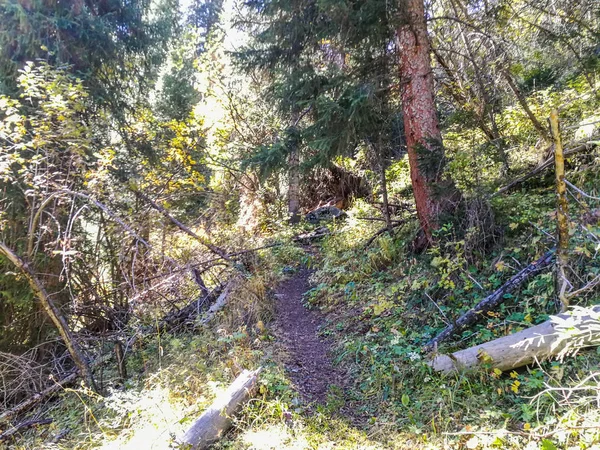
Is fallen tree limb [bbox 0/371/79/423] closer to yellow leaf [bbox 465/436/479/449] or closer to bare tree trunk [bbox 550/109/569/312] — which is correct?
yellow leaf [bbox 465/436/479/449]

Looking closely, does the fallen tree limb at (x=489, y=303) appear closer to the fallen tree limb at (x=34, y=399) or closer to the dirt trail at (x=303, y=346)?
the dirt trail at (x=303, y=346)

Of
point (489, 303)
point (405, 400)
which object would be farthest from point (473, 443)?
point (489, 303)

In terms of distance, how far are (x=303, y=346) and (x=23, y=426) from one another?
3.93 meters

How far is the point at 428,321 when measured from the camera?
4.34 metres

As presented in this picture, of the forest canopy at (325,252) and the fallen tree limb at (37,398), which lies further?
the fallen tree limb at (37,398)

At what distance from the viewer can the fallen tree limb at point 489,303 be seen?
3855 mm

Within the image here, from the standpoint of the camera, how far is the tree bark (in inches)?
192

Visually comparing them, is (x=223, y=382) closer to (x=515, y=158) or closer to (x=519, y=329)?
(x=519, y=329)

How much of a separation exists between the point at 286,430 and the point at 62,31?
24.4ft

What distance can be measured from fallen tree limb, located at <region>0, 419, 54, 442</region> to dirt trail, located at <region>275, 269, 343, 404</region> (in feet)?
11.0

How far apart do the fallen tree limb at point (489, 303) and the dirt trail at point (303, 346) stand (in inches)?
51.0

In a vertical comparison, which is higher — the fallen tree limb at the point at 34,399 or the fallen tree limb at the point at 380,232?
the fallen tree limb at the point at 380,232

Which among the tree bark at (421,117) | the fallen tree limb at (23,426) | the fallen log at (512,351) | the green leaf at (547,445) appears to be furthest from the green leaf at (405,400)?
the fallen tree limb at (23,426)

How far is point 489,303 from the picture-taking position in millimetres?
3881
